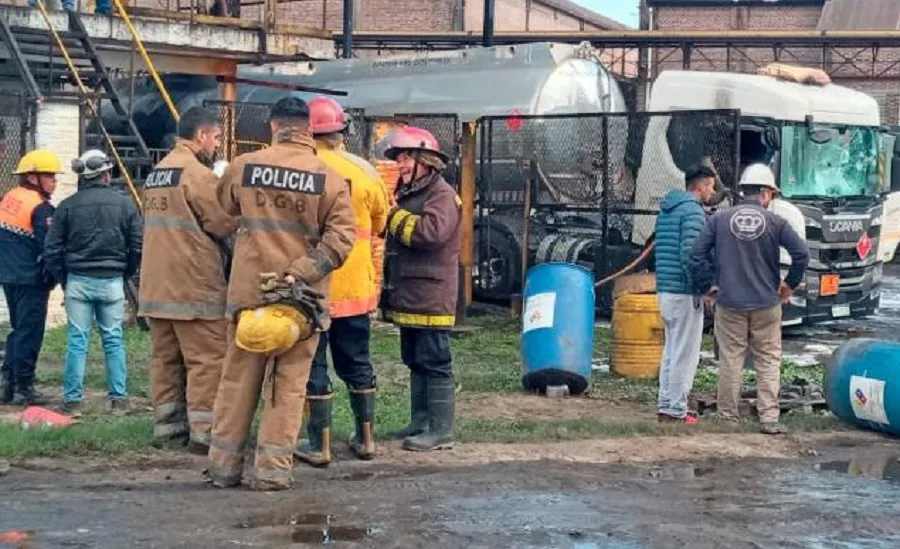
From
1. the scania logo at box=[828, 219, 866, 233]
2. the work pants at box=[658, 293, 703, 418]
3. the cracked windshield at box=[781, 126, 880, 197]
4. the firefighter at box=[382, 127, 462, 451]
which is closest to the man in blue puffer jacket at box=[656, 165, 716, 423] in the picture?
the work pants at box=[658, 293, 703, 418]

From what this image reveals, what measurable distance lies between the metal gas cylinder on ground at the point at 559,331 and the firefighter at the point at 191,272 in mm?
3697

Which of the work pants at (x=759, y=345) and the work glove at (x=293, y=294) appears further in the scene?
the work pants at (x=759, y=345)

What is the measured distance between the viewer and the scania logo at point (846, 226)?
16.0 metres

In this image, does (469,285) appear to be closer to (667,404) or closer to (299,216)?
(667,404)

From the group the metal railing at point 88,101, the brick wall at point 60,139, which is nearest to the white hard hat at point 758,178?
the metal railing at point 88,101

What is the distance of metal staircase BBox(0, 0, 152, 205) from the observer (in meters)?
16.1

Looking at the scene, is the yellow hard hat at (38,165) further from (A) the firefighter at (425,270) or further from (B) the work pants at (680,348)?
(B) the work pants at (680,348)

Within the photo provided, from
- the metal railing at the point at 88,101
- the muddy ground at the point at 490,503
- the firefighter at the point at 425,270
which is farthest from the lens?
the metal railing at the point at 88,101

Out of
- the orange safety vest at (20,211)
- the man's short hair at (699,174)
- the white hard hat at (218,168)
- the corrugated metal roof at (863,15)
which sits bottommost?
the orange safety vest at (20,211)

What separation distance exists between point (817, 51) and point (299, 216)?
38084 mm

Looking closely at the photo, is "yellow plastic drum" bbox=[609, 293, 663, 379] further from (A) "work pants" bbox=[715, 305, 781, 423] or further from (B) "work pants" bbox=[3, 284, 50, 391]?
(B) "work pants" bbox=[3, 284, 50, 391]

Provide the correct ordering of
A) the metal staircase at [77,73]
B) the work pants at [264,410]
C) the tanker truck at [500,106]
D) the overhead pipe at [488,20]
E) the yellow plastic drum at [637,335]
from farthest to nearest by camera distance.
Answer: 1. the overhead pipe at [488,20]
2. the tanker truck at [500,106]
3. the metal staircase at [77,73]
4. the yellow plastic drum at [637,335]
5. the work pants at [264,410]

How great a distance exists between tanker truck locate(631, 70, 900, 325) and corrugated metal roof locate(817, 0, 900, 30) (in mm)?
29175

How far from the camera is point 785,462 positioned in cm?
886
